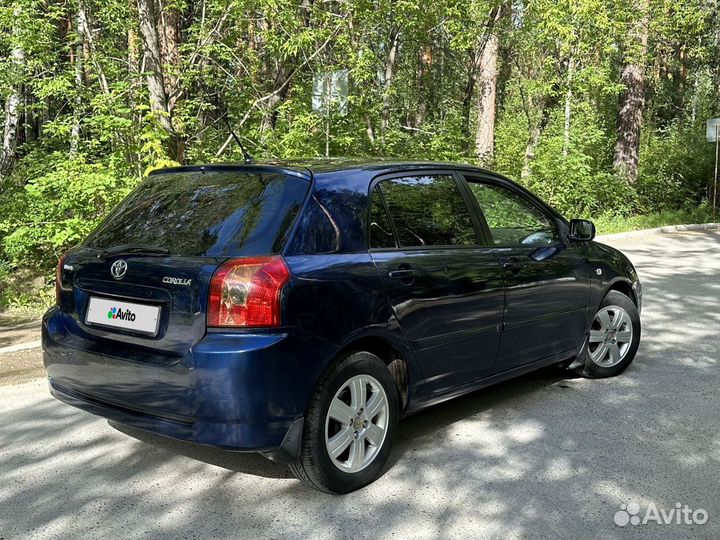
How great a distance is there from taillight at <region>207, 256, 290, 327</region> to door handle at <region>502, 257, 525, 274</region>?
1.80 m

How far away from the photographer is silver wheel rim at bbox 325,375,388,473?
346 centimetres

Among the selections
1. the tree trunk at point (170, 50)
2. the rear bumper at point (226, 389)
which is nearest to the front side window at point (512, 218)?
the rear bumper at point (226, 389)

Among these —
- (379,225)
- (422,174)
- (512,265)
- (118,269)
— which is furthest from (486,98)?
(118,269)

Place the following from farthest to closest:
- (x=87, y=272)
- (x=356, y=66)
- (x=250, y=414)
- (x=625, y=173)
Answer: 1. (x=625, y=173)
2. (x=356, y=66)
3. (x=87, y=272)
4. (x=250, y=414)

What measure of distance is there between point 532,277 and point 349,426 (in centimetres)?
181

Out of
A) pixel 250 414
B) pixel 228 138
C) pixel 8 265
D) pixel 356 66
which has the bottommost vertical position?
pixel 8 265

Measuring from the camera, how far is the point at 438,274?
3963 mm

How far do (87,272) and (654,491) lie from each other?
317cm

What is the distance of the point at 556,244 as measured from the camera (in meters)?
5.01

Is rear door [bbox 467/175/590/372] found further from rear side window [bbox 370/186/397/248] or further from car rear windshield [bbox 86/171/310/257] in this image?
car rear windshield [bbox 86/171/310/257]

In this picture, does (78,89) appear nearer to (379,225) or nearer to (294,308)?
(379,225)

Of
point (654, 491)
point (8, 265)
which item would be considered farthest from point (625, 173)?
point (654, 491)

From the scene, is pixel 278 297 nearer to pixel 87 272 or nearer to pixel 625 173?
pixel 87 272

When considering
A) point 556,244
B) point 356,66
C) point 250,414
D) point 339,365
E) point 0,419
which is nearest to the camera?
point 250,414
